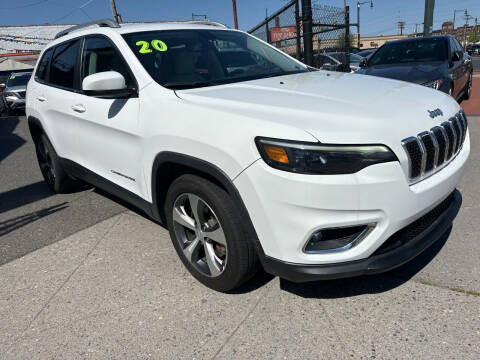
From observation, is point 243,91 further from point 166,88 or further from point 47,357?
point 47,357

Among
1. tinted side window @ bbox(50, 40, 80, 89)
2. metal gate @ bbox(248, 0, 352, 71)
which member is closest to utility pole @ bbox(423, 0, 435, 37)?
metal gate @ bbox(248, 0, 352, 71)

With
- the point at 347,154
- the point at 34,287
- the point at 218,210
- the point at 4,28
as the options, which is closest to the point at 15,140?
the point at 34,287

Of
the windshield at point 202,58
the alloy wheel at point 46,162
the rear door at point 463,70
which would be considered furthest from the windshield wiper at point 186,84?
the rear door at point 463,70

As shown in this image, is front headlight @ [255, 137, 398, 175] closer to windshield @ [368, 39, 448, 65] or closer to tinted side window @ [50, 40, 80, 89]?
tinted side window @ [50, 40, 80, 89]

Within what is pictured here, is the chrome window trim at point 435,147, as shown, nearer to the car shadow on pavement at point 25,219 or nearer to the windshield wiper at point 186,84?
the windshield wiper at point 186,84

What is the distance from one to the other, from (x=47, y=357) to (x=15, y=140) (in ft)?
28.6

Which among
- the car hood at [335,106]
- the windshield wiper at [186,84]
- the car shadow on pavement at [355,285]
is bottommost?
the car shadow on pavement at [355,285]

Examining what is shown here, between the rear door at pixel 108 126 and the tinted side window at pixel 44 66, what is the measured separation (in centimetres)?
108

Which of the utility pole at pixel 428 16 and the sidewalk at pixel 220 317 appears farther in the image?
the utility pole at pixel 428 16

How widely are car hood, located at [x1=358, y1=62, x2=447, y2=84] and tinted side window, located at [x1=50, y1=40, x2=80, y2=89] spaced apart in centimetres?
464

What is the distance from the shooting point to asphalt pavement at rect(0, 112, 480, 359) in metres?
2.18

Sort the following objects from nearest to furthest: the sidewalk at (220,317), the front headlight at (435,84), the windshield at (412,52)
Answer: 1. the sidewalk at (220,317)
2. the front headlight at (435,84)
3. the windshield at (412,52)

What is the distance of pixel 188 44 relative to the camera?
129 inches

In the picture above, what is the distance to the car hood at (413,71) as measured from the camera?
623 cm
